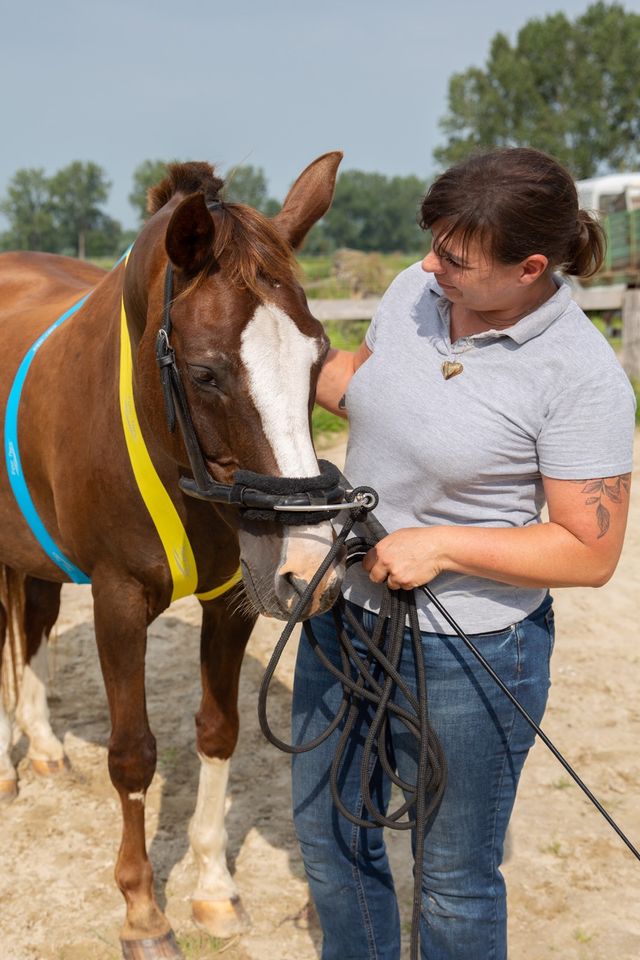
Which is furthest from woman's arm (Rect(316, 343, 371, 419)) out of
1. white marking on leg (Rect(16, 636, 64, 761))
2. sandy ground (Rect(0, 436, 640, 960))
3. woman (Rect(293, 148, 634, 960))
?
white marking on leg (Rect(16, 636, 64, 761))

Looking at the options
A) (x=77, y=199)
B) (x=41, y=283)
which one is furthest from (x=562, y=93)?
(x=77, y=199)

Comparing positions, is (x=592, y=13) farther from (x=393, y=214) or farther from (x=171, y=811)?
(x=393, y=214)

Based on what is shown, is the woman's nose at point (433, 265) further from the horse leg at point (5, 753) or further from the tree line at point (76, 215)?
the tree line at point (76, 215)

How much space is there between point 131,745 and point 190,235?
1479 mm

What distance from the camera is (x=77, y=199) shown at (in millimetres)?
95312

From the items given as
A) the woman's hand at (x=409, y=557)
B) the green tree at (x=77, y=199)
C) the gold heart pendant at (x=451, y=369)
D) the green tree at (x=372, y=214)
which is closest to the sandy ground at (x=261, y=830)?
the woman's hand at (x=409, y=557)

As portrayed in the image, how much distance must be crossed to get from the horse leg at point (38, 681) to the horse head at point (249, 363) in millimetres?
1968

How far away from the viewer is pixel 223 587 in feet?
8.64

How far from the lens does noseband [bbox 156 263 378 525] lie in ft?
5.73

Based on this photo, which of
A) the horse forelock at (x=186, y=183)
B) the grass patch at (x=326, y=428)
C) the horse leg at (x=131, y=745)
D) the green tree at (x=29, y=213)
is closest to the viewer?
the horse forelock at (x=186, y=183)

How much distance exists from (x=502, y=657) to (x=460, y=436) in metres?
0.48

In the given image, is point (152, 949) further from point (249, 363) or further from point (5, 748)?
A: point (249, 363)

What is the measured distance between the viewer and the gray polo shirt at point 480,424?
1679 mm

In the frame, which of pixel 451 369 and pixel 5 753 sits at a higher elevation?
pixel 451 369
